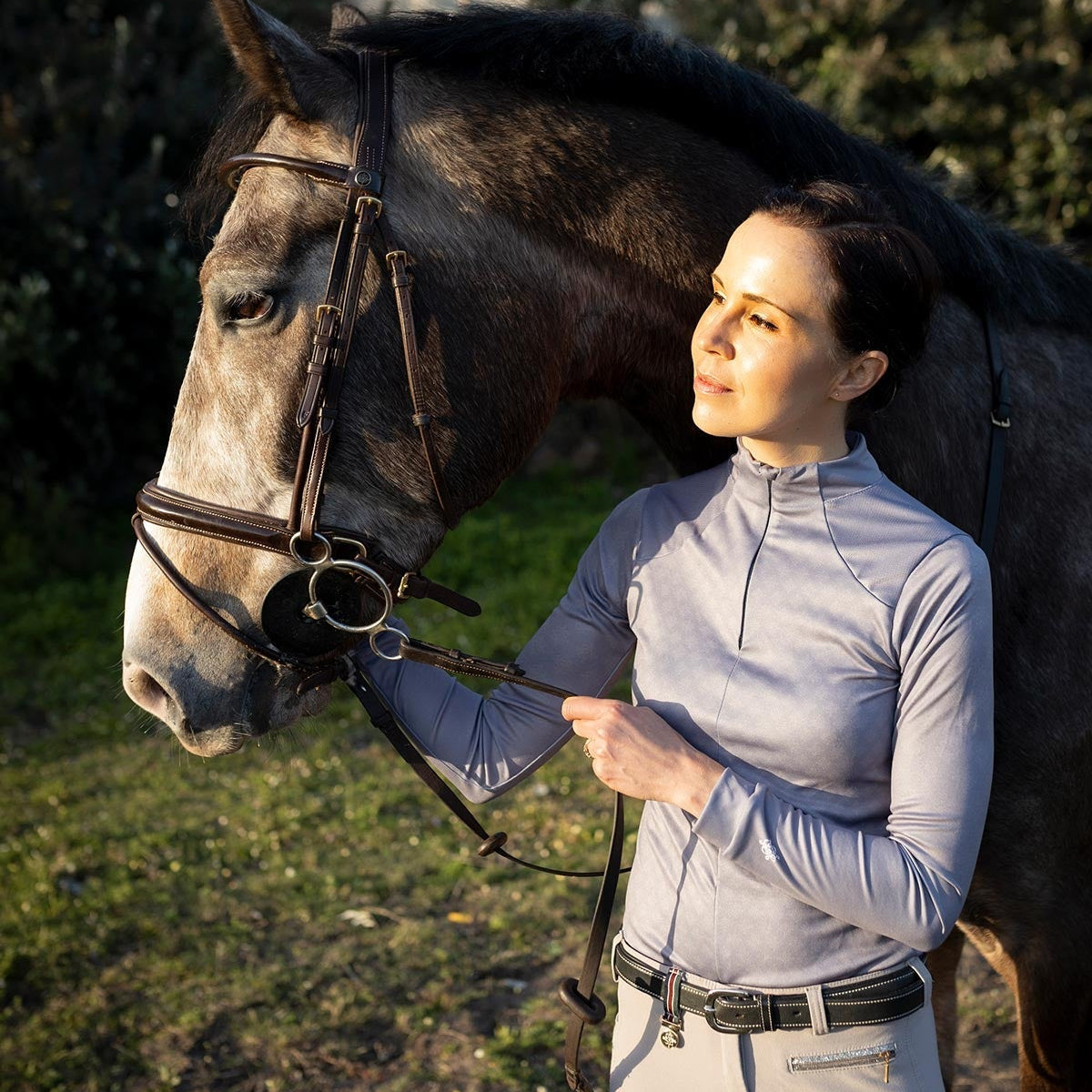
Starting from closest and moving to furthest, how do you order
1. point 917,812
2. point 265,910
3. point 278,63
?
1. point 917,812
2. point 278,63
3. point 265,910

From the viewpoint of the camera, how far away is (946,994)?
8.63 feet

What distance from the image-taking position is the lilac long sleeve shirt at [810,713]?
1.46 meters

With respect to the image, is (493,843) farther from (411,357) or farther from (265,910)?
(265,910)

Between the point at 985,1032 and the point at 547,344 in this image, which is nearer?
the point at 547,344

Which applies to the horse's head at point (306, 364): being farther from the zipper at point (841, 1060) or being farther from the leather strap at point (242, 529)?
the zipper at point (841, 1060)

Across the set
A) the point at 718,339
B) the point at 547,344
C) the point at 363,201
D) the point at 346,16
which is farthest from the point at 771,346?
the point at 346,16

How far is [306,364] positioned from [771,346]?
76 centimetres

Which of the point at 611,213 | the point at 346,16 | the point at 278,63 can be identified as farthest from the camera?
the point at 346,16

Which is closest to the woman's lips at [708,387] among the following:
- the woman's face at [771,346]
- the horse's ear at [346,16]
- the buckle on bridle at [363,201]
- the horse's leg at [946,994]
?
the woman's face at [771,346]

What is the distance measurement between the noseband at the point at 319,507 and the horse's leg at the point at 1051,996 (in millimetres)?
1367

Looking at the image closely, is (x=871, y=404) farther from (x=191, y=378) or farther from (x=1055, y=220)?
(x=1055, y=220)

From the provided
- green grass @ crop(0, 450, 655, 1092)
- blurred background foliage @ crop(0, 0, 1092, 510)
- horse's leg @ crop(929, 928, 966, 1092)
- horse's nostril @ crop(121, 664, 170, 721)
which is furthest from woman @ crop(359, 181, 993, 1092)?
blurred background foliage @ crop(0, 0, 1092, 510)

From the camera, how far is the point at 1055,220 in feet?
25.9

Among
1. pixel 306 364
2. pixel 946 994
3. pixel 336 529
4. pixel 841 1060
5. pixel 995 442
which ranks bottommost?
pixel 946 994
